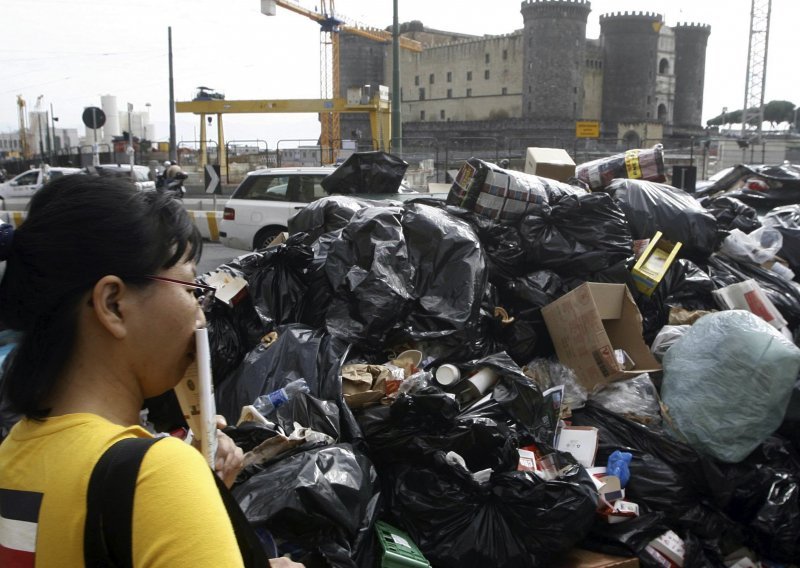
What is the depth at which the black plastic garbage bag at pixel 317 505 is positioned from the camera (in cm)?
228

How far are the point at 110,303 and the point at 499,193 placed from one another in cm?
359

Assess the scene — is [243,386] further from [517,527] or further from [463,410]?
[517,527]

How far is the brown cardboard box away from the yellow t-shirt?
2108mm

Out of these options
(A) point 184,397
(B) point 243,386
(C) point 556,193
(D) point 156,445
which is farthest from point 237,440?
(C) point 556,193

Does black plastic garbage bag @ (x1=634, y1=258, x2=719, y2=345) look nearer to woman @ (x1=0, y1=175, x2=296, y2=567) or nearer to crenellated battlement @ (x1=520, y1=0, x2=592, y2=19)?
woman @ (x1=0, y1=175, x2=296, y2=567)

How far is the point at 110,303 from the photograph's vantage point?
965mm

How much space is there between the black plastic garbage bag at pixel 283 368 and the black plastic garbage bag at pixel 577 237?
1.34 meters

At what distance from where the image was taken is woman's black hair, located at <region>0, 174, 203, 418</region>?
95cm

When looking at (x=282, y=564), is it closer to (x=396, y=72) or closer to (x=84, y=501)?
(x=84, y=501)

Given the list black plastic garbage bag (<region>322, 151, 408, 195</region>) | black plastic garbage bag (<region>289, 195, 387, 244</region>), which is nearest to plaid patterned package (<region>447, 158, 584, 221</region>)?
black plastic garbage bag (<region>289, 195, 387, 244</region>)

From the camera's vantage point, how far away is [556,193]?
458cm

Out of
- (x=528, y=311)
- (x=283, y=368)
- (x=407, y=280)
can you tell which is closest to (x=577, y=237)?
(x=528, y=311)

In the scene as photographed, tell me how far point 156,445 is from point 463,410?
229 cm

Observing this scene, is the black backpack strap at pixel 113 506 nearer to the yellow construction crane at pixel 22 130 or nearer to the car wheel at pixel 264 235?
the car wheel at pixel 264 235
